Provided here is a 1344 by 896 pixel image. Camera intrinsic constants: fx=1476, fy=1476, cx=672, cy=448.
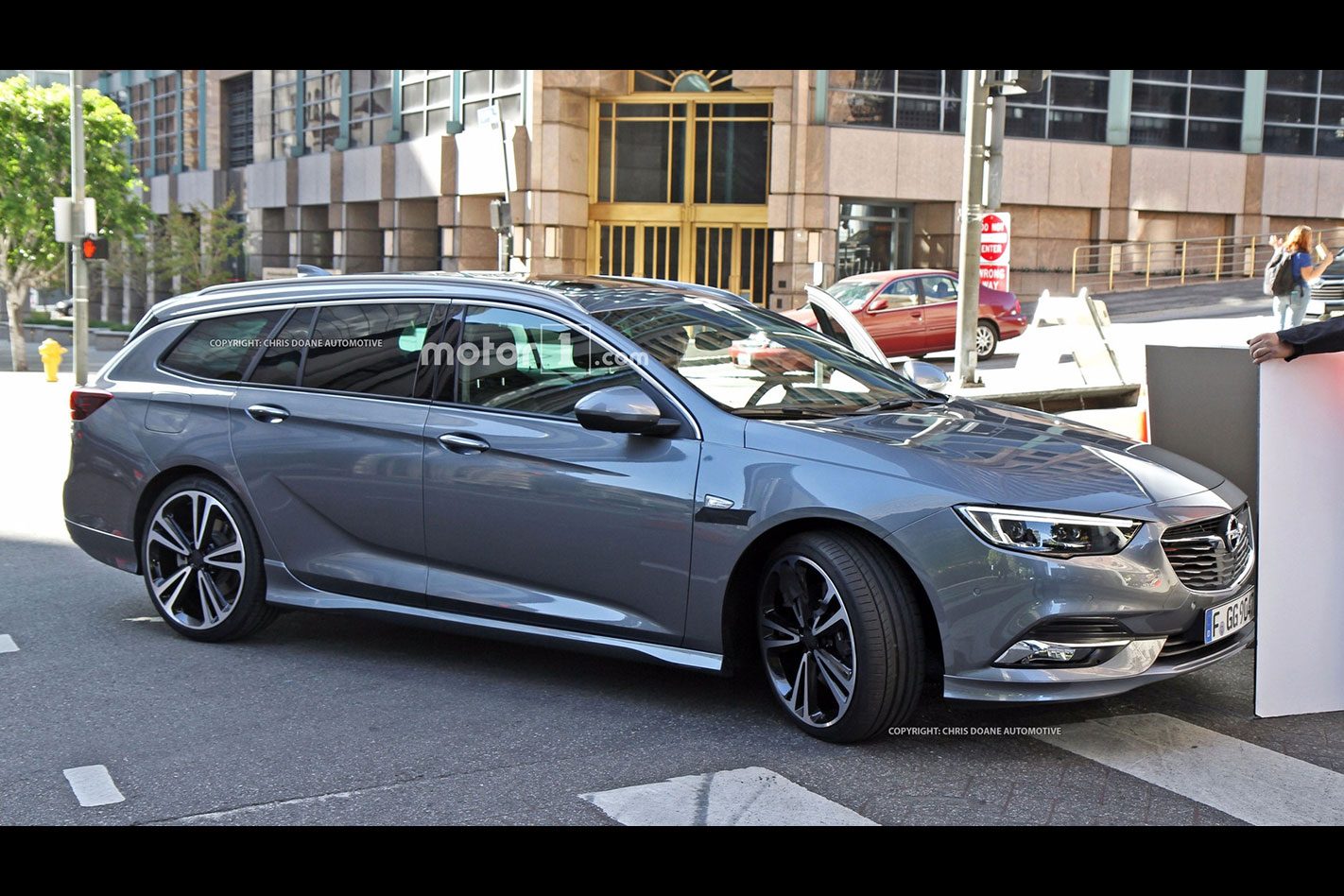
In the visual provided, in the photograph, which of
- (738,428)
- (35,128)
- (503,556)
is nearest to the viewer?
(738,428)

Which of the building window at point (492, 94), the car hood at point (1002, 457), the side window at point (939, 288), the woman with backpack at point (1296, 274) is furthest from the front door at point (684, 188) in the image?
the car hood at point (1002, 457)

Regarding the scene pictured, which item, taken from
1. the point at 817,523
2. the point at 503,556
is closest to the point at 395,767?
the point at 503,556

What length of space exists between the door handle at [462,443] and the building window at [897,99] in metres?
31.9

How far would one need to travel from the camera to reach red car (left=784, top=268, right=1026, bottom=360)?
24578mm

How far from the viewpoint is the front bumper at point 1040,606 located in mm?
4516

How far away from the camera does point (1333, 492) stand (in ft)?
17.4

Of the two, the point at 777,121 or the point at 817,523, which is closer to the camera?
the point at 817,523

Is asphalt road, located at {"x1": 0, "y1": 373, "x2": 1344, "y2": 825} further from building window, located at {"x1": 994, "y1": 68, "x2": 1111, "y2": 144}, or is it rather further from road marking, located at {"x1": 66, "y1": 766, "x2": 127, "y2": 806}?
building window, located at {"x1": 994, "y1": 68, "x2": 1111, "y2": 144}

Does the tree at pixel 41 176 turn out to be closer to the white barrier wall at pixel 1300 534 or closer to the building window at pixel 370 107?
the building window at pixel 370 107

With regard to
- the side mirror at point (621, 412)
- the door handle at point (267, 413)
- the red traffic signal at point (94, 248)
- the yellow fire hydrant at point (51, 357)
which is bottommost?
the yellow fire hydrant at point (51, 357)

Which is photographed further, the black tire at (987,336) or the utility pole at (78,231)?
the black tire at (987,336)

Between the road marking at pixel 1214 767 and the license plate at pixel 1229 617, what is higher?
the license plate at pixel 1229 617
